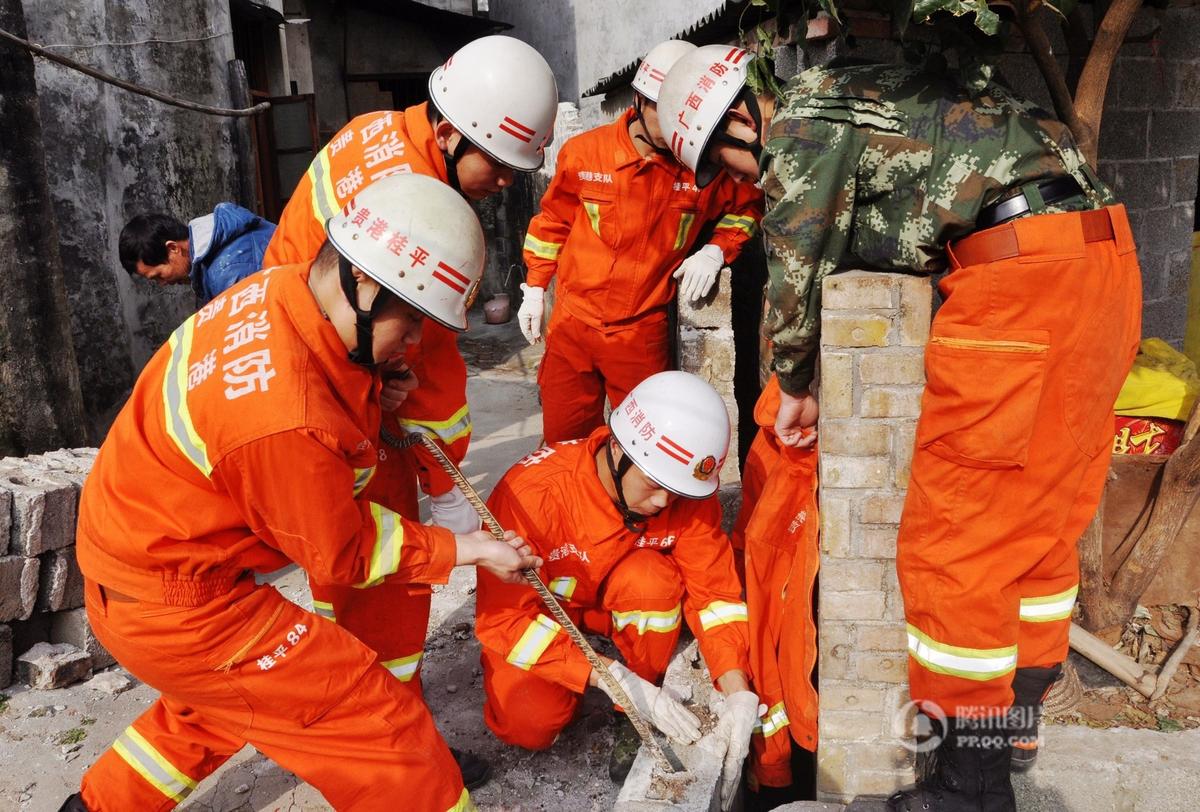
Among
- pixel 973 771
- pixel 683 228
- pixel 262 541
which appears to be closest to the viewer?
pixel 262 541

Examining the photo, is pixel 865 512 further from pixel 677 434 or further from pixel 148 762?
pixel 148 762

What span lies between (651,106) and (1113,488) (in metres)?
2.32

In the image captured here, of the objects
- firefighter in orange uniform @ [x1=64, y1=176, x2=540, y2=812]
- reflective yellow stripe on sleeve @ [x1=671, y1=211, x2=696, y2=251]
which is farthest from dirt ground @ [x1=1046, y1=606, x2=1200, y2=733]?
reflective yellow stripe on sleeve @ [x1=671, y1=211, x2=696, y2=251]

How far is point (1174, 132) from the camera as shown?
14.3 ft

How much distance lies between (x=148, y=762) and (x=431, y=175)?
6.18ft

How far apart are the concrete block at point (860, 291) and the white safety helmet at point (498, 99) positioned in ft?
3.65

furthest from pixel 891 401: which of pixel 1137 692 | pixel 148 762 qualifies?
pixel 148 762

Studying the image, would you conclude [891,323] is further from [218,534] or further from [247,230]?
[247,230]

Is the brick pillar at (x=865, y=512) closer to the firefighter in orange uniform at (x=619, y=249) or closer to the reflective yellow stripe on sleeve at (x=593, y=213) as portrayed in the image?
the firefighter in orange uniform at (x=619, y=249)

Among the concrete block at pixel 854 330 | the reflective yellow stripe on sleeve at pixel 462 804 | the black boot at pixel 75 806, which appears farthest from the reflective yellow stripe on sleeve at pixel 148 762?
the concrete block at pixel 854 330

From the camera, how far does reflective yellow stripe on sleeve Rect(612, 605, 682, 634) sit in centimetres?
327

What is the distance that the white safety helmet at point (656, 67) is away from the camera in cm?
396

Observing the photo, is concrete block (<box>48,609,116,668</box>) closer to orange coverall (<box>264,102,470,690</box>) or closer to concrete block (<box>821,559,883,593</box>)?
orange coverall (<box>264,102,470,690</box>)

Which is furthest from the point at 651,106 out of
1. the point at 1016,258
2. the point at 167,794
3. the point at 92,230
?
the point at 92,230
